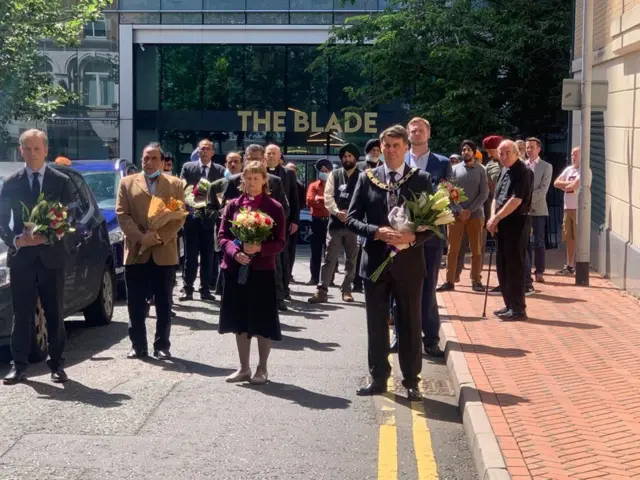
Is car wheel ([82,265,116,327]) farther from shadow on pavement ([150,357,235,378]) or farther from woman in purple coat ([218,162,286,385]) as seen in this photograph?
woman in purple coat ([218,162,286,385])

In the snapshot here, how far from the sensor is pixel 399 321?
8352mm

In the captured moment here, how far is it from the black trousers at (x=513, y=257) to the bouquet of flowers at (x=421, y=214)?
384 cm

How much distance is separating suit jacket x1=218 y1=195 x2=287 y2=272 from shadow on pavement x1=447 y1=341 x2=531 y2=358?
208 cm

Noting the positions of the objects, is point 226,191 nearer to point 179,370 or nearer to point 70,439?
point 179,370

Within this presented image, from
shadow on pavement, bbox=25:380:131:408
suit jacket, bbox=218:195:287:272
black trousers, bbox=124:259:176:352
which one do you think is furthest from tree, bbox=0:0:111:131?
shadow on pavement, bbox=25:380:131:408

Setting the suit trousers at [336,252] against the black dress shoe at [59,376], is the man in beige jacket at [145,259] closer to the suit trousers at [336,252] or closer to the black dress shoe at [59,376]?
the black dress shoe at [59,376]

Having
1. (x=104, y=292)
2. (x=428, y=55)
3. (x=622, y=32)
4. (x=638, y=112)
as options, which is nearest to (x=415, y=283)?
(x=104, y=292)

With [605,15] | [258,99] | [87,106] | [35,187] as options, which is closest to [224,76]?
[258,99]

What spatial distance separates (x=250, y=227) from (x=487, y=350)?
2713mm

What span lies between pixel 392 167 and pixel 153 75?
30644 mm

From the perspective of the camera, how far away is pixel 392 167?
826cm

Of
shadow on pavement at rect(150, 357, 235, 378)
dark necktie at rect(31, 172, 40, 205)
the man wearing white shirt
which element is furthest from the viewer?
the man wearing white shirt

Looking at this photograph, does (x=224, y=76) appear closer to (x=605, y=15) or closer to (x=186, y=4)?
(x=186, y=4)

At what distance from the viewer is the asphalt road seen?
21.1 ft
